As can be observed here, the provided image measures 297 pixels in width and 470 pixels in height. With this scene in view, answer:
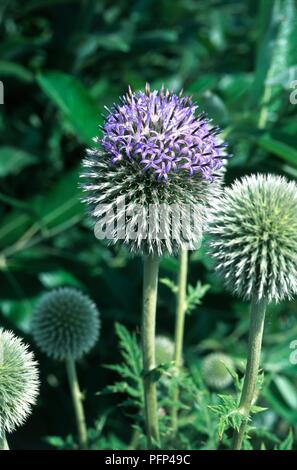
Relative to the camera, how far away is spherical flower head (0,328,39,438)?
87.4 inches

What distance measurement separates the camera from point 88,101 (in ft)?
12.4

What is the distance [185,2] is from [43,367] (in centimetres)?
344

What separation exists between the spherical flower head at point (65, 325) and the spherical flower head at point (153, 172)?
0.84 m

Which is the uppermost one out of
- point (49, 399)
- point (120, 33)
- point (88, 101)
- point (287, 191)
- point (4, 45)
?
point (120, 33)

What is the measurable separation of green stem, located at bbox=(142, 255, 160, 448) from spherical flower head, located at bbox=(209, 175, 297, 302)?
242 mm

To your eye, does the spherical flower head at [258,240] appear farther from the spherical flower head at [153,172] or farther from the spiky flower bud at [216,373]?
the spiky flower bud at [216,373]

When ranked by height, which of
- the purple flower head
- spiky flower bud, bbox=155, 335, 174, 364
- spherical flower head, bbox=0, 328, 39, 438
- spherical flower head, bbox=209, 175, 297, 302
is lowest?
spherical flower head, bbox=0, 328, 39, 438

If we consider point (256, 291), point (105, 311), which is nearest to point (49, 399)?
point (105, 311)

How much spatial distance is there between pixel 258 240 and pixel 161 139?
1.63 ft

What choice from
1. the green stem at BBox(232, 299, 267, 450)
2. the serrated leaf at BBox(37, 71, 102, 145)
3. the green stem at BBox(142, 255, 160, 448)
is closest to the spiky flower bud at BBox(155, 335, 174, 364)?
the green stem at BBox(142, 255, 160, 448)

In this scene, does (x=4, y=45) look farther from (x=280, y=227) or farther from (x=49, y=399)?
(x=280, y=227)

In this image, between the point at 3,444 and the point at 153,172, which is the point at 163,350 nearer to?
the point at 3,444

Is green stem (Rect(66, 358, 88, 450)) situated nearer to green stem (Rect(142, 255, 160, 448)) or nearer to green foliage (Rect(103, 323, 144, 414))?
green foliage (Rect(103, 323, 144, 414))

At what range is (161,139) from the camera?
222 centimetres
